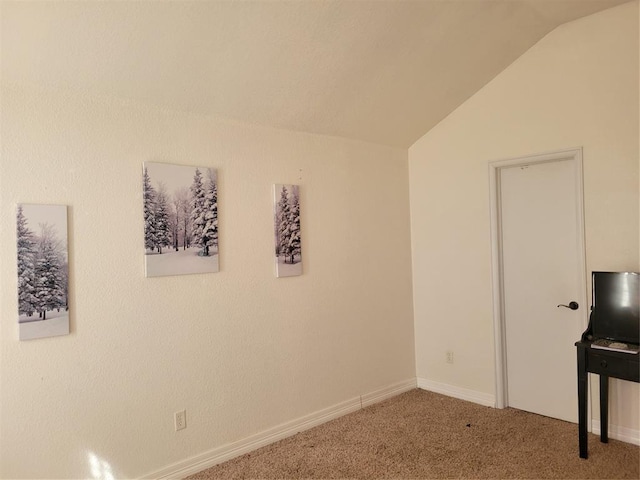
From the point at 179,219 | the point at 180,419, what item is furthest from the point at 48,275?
the point at 180,419

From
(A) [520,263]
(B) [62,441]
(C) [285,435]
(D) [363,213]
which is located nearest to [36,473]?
(B) [62,441]

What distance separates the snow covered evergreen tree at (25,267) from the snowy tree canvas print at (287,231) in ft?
5.09

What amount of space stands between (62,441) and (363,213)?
271 cm

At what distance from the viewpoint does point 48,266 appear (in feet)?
7.37

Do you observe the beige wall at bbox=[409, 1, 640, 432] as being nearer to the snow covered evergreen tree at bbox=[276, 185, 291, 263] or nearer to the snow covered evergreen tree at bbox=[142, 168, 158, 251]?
the snow covered evergreen tree at bbox=[276, 185, 291, 263]

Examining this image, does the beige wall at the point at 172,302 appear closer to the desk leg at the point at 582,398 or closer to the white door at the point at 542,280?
the white door at the point at 542,280

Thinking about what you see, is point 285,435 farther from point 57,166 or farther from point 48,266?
point 57,166

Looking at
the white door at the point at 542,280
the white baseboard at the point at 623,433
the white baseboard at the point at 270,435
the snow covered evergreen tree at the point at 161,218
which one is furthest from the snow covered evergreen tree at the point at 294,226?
the white baseboard at the point at 623,433

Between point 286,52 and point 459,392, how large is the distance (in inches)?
126

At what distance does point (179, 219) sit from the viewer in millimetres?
2715

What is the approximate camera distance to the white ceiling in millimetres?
2125

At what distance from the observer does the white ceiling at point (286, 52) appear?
212 centimetres

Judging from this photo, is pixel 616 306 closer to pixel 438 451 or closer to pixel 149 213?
pixel 438 451

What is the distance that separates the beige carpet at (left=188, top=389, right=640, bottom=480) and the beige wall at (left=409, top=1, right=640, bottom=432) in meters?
0.39
